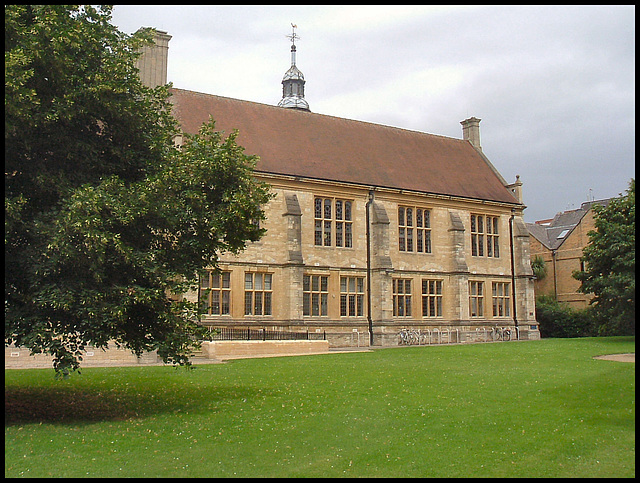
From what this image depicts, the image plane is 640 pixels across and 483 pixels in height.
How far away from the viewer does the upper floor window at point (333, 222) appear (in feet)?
120

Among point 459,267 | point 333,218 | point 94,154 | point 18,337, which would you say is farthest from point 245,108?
point 18,337

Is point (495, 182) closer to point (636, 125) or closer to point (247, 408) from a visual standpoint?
point (247, 408)

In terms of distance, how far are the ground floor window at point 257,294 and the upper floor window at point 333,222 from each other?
387cm

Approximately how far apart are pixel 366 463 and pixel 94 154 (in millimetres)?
8668

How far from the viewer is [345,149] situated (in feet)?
132

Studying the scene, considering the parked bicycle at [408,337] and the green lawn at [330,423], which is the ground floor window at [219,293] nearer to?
the parked bicycle at [408,337]

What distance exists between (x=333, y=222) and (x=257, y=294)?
6.29 metres

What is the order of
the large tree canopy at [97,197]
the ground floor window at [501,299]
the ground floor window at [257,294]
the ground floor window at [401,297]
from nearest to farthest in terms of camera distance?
1. the large tree canopy at [97,197]
2. the ground floor window at [257,294]
3. the ground floor window at [401,297]
4. the ground floor window at [501,299]

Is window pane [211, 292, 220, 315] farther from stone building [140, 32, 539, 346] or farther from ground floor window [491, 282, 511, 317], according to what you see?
ground floor window [491, 282, 511, 317]

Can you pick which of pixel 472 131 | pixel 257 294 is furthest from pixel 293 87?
pixel 257 294

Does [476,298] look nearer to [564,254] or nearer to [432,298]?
[432,298]

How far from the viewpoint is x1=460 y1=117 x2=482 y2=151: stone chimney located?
48.0 metres

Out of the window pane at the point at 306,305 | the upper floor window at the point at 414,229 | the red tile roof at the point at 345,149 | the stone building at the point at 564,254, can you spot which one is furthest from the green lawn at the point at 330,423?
the stone building at the point at 564,254

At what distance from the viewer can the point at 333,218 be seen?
36875mm
